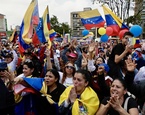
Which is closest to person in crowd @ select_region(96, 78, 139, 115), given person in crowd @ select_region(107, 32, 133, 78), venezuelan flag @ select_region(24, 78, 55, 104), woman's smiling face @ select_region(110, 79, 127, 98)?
woman's smiling face @ select_region(110, 79, 127, 98)

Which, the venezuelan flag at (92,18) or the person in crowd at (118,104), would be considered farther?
the venezuelan flag at (92,18)

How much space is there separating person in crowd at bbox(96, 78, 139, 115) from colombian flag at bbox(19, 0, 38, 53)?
3678 mm

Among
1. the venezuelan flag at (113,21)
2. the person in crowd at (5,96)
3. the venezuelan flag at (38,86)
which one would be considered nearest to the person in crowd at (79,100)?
the venezuelan flag at (38,86)

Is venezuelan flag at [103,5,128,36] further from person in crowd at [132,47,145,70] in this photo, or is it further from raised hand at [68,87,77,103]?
raised hand at [68,87,77,103]

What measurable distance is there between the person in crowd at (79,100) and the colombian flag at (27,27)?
330 centimetres

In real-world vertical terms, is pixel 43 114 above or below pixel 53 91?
below

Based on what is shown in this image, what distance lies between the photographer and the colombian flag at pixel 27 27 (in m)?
5.97

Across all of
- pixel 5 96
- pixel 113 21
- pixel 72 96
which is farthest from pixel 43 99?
pixel 113 21

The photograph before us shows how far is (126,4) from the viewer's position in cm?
2070

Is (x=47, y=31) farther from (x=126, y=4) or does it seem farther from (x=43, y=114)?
(x=126, y=4)

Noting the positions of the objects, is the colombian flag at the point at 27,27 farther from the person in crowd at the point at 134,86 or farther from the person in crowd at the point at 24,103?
the person in crowd at the point at 134,86

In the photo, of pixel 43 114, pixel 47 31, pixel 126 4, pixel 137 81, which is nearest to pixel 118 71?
pixel 137 81

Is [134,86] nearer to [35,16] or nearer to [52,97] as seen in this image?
[52,97]

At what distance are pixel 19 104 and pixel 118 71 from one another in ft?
5.87
